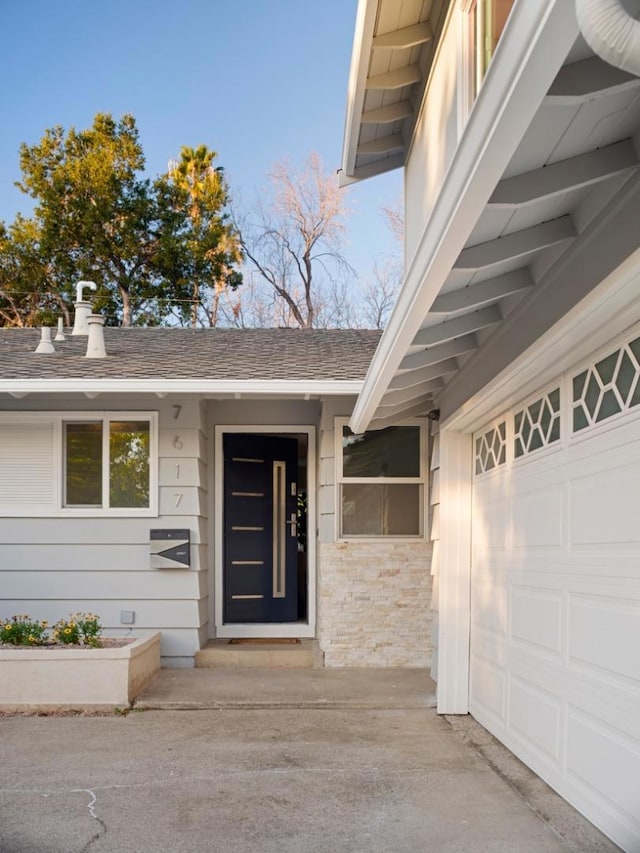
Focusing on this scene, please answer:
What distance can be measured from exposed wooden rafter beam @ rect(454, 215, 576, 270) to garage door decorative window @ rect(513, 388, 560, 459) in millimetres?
1159

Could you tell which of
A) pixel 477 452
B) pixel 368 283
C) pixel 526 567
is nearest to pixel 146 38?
pixel 368 283

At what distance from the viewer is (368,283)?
21969 millimetres

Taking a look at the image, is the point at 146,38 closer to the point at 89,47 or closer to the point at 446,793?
the point at 89,47

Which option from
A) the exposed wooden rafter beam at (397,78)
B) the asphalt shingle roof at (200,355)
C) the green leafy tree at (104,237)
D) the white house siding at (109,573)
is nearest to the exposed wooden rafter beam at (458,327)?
the asphalt shingle roof at (200,355)

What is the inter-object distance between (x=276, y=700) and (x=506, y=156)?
5.05 metres

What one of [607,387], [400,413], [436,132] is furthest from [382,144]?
[607,387]

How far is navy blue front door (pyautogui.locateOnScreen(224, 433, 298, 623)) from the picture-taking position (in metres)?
8.70

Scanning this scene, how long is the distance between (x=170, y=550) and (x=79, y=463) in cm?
121

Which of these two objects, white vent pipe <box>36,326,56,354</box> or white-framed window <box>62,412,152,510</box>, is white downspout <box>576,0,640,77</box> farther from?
white vent pipe <box>36,326,56,354</box>

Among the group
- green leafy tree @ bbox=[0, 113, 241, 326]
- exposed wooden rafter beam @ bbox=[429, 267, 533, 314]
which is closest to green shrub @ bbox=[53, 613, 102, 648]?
exposed wooden rafter beam @ bbox=[429, 267, 533, 314]

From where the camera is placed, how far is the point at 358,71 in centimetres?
679

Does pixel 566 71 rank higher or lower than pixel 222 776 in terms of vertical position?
higher

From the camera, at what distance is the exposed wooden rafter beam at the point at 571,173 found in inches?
109

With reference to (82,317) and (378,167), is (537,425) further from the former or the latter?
(82,317)
